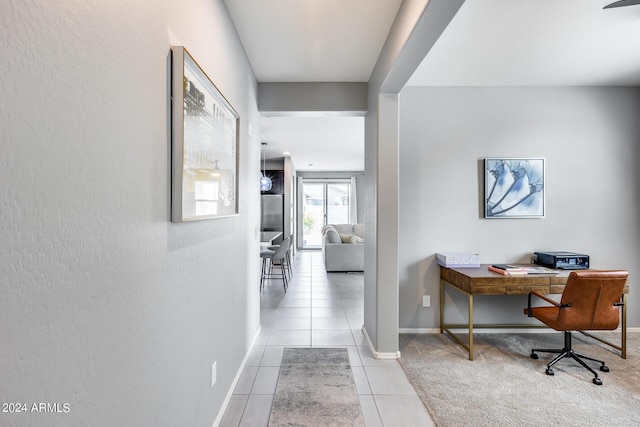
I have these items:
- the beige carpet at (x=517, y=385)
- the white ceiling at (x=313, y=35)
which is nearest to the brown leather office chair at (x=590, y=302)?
the beige carpet at (x=517, y=385)

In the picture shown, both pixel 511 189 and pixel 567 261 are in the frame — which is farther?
pixel 511 189

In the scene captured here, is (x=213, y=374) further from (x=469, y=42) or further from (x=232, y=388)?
(x=469, y=42)

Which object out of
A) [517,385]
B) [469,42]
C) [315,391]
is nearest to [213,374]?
[315,391]

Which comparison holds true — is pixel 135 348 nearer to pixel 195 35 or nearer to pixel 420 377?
pixel 195 35

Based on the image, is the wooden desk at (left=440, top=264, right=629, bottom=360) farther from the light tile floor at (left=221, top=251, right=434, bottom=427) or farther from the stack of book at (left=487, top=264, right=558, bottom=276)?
the light tile floor at (left=221, top=251, right=434, bottom=427)

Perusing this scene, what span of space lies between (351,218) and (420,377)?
8.13m

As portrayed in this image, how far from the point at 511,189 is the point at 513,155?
381mm

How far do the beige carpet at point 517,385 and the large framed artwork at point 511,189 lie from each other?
1.35 meters

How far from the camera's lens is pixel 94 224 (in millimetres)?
807

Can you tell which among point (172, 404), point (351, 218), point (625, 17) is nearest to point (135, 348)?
point (172, 404)

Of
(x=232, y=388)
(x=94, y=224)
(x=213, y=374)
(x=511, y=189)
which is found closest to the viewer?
(x=94, y=224)

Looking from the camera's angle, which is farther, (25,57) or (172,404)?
(172,404)

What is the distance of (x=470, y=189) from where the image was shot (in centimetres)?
342

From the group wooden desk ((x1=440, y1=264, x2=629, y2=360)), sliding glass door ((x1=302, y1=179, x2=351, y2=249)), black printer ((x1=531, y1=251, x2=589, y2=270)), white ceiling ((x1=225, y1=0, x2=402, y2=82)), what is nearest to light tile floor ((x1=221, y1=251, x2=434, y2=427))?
wooden desk ((x1=440, y1=264, x2=629, y2=360))
